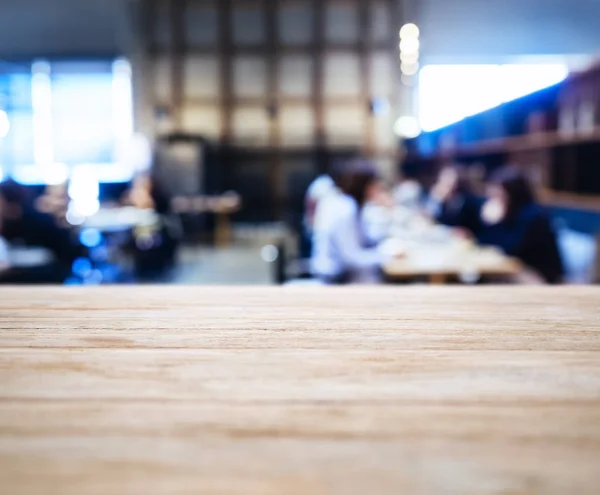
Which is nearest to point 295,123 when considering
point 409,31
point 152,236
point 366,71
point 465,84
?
point 366,71

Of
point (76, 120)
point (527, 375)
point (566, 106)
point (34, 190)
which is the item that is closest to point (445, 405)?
point (527, 375)

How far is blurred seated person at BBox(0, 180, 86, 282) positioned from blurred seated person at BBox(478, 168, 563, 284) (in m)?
3.55

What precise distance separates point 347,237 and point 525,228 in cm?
118

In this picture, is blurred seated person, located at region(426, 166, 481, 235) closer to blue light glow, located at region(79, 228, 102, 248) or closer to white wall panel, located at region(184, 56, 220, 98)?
blue light glow, located at region(79, 228, 102, 248)

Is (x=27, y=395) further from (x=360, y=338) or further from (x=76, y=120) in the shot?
(x=76, y=120)

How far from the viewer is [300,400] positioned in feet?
1.77

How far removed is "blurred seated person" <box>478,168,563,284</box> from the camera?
4.36 meters

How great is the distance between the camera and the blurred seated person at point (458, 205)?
7047 mm

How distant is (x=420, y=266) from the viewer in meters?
4.02

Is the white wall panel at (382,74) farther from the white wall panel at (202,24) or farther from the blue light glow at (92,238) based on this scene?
the blue light glow at (92,238)

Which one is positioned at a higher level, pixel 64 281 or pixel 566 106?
pixel 566 106

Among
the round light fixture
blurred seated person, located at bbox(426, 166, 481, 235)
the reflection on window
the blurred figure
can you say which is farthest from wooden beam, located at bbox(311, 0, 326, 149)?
blurred seated person, located at bbox(426, 166, 481, 235)

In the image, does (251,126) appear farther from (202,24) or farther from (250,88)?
(202,24)

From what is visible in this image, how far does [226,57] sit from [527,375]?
12.5 m
